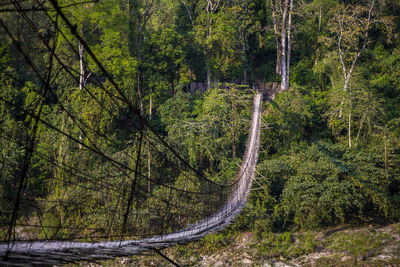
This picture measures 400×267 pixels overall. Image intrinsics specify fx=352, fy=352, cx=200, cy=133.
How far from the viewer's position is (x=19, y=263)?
1.45 m

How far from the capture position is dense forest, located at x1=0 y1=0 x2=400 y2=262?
5.93 meters

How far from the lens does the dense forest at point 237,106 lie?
5.93 metres

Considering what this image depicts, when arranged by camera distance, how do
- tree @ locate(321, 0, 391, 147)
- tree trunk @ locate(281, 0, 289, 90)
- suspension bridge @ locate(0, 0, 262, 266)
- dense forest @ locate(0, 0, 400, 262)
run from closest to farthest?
suspension bridge @ locate(0, 0, 262, 266)
dense forest @ locate(0, 0, 400, 262)
tree @ locate(321, 0, 391, 147)
tree trunk @ locate(281, 0, 289, 90)

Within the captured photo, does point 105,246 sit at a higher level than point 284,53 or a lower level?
lower

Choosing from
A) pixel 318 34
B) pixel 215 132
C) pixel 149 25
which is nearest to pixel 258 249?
pixel 215 132

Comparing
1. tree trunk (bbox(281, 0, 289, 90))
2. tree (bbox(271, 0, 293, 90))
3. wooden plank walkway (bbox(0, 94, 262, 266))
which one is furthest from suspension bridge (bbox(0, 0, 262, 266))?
tree (bbox(271, 0, 293, 90))

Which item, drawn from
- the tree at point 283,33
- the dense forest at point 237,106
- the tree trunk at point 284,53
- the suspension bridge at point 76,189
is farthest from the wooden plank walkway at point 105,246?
the tree at point 283,33

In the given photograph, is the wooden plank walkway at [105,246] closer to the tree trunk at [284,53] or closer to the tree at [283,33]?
the tree trunk at [284,53]

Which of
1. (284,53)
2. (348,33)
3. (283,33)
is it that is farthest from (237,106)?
(348,33)

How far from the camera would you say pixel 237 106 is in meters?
7.83

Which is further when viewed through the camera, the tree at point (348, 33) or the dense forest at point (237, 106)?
the tree at point (348, 33)

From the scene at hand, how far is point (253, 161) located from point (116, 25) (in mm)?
4478

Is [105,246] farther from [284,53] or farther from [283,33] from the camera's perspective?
[283,33]

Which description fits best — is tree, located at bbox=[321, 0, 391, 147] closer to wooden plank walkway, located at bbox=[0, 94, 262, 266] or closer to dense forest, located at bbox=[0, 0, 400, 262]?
dense forest, located at bbox=[0, 0, 400, 262]
